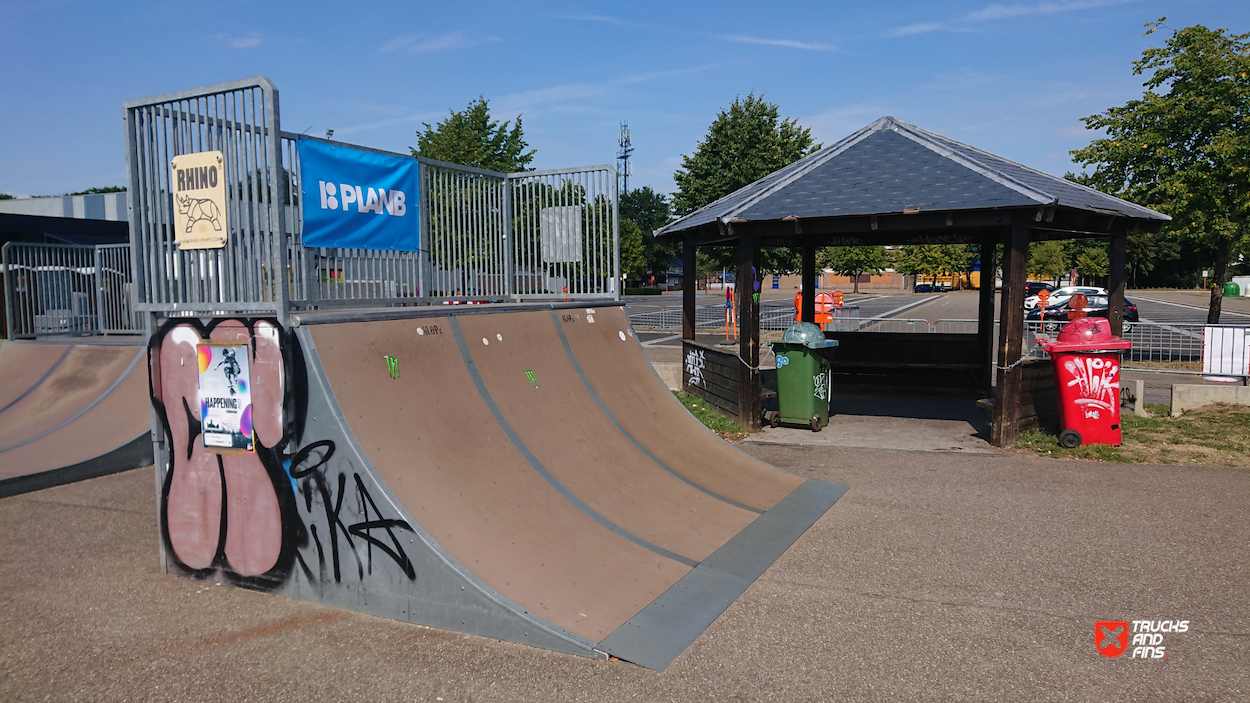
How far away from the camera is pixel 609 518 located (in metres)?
5.76

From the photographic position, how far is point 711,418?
37.5 feet

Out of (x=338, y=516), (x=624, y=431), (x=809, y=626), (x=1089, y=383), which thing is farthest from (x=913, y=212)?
(x=338, y=516)

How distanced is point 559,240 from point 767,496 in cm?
370

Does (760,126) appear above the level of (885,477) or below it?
above

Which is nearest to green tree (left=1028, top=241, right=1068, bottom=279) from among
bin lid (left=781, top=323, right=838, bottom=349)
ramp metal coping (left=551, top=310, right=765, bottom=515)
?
bin lid (left=781, top=323, right=838, bottom=349)

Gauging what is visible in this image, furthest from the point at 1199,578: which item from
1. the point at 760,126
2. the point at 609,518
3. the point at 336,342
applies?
the point at 760,126

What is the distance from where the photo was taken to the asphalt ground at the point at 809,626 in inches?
149

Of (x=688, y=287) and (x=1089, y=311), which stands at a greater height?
(x=688, y=287)

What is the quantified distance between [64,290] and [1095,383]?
17.8m

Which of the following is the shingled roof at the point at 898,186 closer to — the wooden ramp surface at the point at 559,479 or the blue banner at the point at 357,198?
the wooden ramp surface at the point at 559,479

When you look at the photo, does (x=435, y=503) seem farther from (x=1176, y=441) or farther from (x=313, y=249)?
(x=1176, y=441)

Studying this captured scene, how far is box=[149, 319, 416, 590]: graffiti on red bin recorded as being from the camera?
467cm

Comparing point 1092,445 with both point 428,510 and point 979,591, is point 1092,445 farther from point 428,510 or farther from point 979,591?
point 428,510

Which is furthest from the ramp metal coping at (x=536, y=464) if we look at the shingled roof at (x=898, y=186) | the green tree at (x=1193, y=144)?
the green tree at (x=1193, y=144)
